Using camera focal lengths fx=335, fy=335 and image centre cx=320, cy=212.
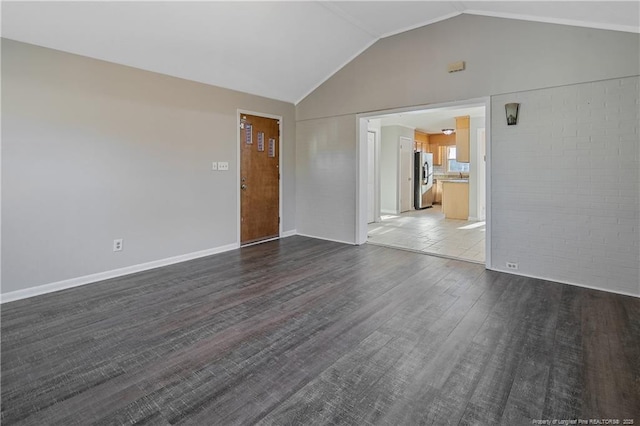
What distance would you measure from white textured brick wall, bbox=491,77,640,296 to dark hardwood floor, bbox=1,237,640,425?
12.2 inches

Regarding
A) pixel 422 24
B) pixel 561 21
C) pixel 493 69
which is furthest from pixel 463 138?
pixel 561 21

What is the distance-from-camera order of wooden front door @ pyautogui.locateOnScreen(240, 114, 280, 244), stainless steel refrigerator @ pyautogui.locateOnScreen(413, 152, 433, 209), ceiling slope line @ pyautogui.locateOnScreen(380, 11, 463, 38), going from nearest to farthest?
ceiling slope line @ pyautogui.locateOnScreen(380, 11, 463, 38)
wooden front door @ pyautogui.locateOnScreen(240, 114, 280, 244)
stainless steel refrigerator @ pyautogui.locateOnScreen(413, 152, 433, 209)

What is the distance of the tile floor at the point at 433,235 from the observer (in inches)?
207

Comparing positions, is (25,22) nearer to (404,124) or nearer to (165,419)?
(165,419)

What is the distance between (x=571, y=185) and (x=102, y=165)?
5317 mm

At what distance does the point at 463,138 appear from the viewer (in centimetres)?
870

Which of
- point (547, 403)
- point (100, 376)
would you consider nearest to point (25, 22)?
point (100, 376)

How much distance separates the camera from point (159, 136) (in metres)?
4.44

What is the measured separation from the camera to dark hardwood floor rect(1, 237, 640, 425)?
182 centimetres

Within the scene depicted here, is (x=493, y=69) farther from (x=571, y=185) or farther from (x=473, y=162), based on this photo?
(x=473, y=162)

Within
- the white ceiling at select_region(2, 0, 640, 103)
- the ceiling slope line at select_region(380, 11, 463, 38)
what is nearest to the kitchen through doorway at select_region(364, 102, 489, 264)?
the ceiling slope line at select_region(380, 11, 463, 38)

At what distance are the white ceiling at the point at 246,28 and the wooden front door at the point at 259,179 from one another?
632 mm

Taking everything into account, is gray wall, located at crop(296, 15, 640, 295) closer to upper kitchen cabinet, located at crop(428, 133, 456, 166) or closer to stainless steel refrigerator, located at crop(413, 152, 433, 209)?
stainless steel refrigerator, located at crop(413, 152, 433, 209)

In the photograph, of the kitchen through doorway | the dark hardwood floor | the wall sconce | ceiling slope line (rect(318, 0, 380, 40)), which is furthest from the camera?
the kitchen through doorway
